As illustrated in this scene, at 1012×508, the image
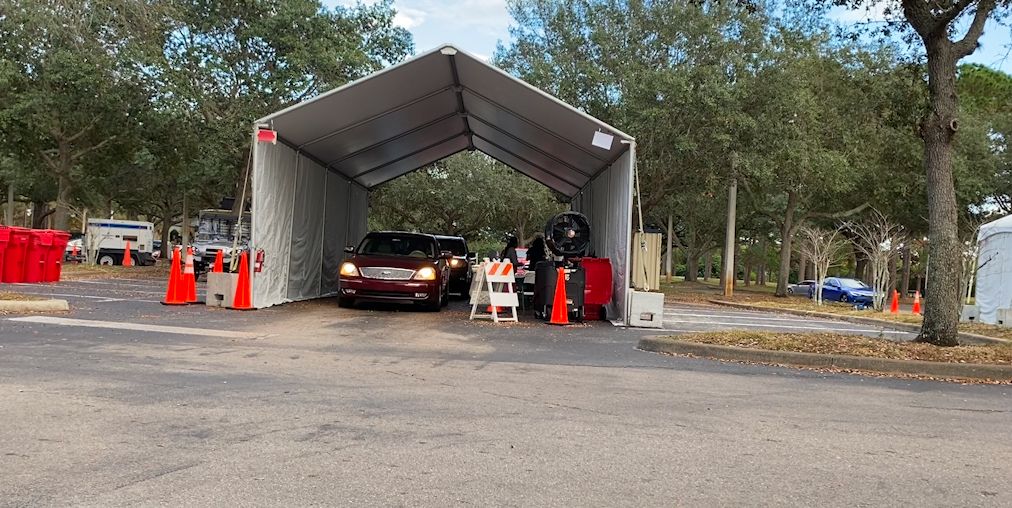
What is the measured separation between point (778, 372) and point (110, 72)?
2438cm

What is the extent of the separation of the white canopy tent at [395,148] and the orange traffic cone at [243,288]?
33 cm

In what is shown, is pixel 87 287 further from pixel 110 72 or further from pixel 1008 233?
pixel 1008 233

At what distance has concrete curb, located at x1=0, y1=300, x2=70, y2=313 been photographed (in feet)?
39.2

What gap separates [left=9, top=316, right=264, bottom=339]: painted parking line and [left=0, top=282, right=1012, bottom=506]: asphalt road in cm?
66

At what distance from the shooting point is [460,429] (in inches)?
226

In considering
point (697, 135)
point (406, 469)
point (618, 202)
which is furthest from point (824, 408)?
point (697, 135)

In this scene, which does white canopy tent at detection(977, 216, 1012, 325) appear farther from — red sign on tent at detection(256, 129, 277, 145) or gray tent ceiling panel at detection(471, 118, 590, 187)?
red sign on tent at detection(256, 129, 277, 145)

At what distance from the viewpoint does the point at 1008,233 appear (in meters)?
18.7

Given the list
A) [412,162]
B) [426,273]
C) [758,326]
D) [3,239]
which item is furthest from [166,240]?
[758,326]

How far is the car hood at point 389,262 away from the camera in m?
15.3

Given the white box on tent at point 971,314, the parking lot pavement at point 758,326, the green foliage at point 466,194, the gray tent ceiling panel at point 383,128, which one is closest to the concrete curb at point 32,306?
the gray tent ceiling panel at point 383,128

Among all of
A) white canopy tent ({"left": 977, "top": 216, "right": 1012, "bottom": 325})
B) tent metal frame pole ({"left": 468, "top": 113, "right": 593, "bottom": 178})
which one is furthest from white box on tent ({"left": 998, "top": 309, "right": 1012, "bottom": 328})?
tent metal frame pole ({"left": 468, "top": 113, "right": 593, "bottom": 178})

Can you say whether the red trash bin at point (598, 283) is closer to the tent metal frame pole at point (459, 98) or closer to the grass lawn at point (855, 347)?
the grass lawn at point (855, 347)

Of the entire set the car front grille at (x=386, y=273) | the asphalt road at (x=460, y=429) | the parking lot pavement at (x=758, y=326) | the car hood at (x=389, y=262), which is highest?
the car hood at (x=389, y=262)
